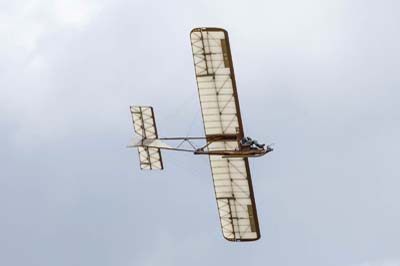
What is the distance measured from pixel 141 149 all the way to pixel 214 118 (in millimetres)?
10390

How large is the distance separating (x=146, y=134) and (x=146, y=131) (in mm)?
294

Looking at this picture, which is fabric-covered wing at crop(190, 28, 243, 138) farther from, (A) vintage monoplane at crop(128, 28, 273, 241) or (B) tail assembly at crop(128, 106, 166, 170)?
(B) tail assembly at crop(128, 106, 166, 170)

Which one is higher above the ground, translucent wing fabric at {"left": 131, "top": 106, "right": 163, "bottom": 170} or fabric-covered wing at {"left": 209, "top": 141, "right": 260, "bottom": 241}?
translucent wing fabric at {"left": 131, "top": 106, "right": 163, "bottom": 170}

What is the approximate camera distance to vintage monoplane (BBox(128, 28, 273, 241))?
77812mm

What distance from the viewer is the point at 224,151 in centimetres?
8138

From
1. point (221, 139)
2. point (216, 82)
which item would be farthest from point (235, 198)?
point (216, 82)

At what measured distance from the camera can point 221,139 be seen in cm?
8081

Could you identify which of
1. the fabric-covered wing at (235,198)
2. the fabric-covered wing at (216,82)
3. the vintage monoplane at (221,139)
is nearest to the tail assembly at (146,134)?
the vintage monoplane at (221,139)

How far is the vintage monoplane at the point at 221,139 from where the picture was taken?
77.8 m

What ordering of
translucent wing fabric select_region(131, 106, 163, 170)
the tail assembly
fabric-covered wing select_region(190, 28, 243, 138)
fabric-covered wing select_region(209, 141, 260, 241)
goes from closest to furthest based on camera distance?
fabric-covered wing select_region(190, 28, 243, 138) → fabric-covered wing select_region(209, 141, 260, 241) → the tail assembly → translucent wing fabric select_region(131, 106, 163, 170)

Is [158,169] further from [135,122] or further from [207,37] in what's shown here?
[207,37]

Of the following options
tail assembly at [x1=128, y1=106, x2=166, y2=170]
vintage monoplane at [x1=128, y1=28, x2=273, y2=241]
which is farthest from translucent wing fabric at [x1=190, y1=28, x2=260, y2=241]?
tail assembly at [x1=128, y1=106, x2=166, y2=170]

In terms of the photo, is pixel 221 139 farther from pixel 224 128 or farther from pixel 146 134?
pixel 146 134

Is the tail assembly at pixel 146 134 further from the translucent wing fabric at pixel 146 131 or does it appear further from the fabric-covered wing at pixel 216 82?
the fabric-covered wing at pixel 216 82
